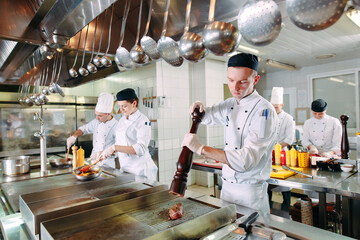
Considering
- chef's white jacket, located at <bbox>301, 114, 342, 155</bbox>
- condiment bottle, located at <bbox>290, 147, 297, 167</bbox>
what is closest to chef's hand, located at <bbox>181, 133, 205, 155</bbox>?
condiment bottle, located at <bbox>290, 147, 297, 167</bbox>

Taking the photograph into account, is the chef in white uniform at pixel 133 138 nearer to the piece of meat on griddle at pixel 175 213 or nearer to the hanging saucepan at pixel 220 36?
the piece of meat on griddle at pixel 175 213

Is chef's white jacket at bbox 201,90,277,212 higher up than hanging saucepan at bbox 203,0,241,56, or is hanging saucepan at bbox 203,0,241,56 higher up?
hanging saucepan at bbox 203,0,241,56

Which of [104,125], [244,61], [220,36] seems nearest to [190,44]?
[220,36]

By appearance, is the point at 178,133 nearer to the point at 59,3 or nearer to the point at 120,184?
the point at 120,184

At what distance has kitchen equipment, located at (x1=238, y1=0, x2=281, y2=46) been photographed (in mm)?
814

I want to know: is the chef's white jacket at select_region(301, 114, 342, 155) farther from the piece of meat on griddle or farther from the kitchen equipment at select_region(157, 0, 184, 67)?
the piece of meat on griddle

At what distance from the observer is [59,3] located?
162cm

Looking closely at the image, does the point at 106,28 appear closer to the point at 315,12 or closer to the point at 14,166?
the point at 14,166

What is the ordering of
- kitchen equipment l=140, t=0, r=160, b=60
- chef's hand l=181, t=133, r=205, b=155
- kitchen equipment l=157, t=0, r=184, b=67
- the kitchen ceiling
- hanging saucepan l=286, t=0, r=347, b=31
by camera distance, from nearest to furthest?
1. hanging saucepan l=286, t=0, r=347, b=31
2. chef's hand l=181, t=133, r=205, b=155
3. kitchen equipment l=157, t=0, r=184, b=67
4. kitchen equipment l=140, t=0, r=160, b=60
5. the kitchen ceiling

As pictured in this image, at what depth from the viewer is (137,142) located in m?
2.49

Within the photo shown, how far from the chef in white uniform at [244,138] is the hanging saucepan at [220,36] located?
400 millimetres

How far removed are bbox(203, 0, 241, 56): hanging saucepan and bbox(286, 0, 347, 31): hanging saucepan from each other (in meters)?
0.34

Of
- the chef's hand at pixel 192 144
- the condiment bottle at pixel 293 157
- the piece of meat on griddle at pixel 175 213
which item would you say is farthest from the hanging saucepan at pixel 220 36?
the condiment bottle at pixel 293 157

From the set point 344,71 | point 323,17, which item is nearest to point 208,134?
point 344,71
